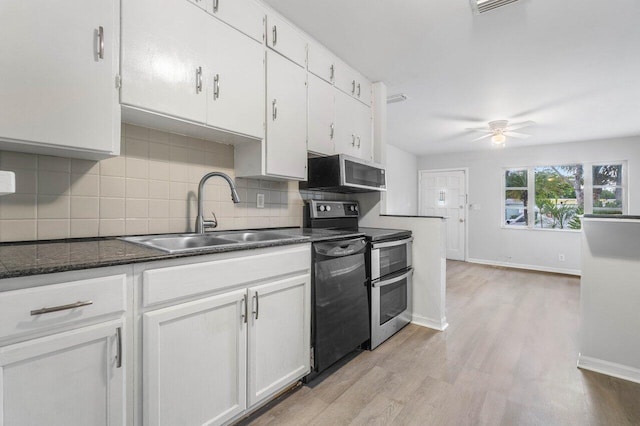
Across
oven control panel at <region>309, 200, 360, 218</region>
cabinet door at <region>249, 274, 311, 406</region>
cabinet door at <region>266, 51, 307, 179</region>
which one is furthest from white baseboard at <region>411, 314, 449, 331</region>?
cabinet door at <region>266, 51, 307, 179</region>

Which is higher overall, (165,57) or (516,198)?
(165,57)

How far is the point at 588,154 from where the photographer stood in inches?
203

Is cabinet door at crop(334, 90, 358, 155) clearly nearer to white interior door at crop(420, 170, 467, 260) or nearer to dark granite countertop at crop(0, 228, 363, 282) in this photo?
dark granite countertop at crop(0, 228, 363, 282)

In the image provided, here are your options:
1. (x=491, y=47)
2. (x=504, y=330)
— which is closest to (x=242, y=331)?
(x=504, y=330)

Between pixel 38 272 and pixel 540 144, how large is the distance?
687 centimetres

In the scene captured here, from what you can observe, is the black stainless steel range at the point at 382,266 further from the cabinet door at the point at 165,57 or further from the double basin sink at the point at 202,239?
the cabinet door at the point at 165,57

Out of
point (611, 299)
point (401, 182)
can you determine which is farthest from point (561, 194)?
point (611, 299)

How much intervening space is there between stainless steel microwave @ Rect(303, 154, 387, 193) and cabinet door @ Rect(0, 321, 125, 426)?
173cm

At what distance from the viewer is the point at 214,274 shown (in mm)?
1339

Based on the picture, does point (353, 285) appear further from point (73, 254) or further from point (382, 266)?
point (73, 254)

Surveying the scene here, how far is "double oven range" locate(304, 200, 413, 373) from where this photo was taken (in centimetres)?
191

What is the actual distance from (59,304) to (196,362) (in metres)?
0.58

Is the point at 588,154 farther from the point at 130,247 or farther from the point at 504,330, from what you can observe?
the point at 130,247

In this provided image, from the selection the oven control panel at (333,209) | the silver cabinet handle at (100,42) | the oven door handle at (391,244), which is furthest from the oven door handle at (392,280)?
the silver cabinet handle at (100,42)
